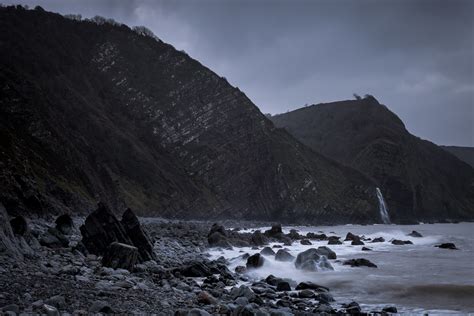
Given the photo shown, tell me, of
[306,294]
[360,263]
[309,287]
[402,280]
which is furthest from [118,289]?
[360,263]

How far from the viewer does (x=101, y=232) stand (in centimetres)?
1608

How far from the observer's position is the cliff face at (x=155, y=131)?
5022 cm

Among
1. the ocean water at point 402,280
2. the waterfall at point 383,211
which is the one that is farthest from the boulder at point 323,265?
the waterfall at point 383,211

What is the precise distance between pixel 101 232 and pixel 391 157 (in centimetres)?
10897

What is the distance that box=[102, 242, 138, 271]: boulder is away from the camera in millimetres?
13250

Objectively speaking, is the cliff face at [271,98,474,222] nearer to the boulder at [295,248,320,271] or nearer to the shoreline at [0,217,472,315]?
the boulder at [295,248,320,271]

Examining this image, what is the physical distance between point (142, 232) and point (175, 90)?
6826cm

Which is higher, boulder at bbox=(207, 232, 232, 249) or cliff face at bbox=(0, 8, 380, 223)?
cliff face at bbox=(0, 8, 380, 223)

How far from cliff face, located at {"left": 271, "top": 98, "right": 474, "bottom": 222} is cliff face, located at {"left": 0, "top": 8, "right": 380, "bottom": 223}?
17533mm

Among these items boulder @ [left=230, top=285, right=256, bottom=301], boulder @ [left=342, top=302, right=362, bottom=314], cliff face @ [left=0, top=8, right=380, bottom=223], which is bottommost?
boulder @ [left=342, top=302, right=362, bottom=314]

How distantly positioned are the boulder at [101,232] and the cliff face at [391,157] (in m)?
92.7

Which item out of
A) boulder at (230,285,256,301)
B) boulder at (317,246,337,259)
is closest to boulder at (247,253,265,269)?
boulder at (317,246,337,259)

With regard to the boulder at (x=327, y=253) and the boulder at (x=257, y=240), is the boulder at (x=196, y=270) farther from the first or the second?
the boulder at (x=257, y=240)

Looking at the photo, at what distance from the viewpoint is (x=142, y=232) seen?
668 inches
